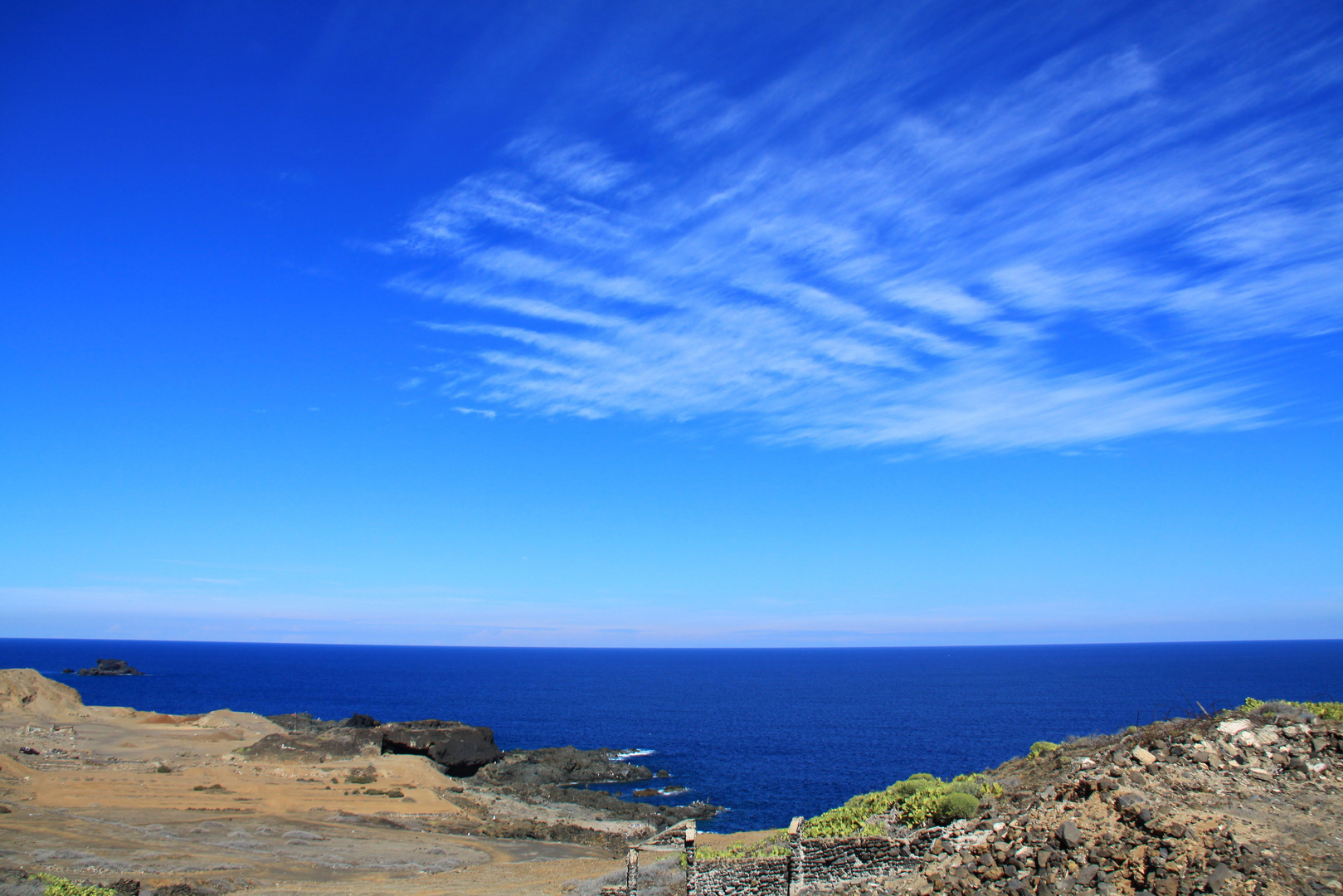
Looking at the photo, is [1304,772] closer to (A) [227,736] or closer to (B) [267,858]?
(B) [267,858]

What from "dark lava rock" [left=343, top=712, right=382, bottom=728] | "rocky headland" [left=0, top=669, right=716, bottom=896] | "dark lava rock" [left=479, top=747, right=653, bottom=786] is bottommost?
"dark lava rock" [left=479, top=747, right=653, bottom=786]

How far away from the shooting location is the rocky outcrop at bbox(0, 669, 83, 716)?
67312 millimetres

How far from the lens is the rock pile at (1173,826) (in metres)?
11.9

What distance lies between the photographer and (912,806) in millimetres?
21250

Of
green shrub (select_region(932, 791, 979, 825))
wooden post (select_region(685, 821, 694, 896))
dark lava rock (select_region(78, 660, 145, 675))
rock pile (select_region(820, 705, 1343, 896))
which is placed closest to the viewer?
rock pile (select_region(820, 705, 1343, 896))

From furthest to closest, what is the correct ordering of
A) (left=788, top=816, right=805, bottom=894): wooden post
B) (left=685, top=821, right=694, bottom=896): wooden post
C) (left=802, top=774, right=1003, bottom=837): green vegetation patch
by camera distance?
1. (left=802, top=774, right=1003, bottom=837): green vegetation patch
2. (left=788, top=816, right=805, bottom=894): wooden post
3. (left=685, top=821, right=694, bottom=896): wooden post

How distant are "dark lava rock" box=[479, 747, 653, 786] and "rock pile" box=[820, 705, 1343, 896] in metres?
48.3

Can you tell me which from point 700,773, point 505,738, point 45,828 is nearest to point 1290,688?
point 700,773

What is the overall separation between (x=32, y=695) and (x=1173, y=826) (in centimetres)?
→ 8977

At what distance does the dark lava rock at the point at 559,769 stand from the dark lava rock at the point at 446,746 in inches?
46.1

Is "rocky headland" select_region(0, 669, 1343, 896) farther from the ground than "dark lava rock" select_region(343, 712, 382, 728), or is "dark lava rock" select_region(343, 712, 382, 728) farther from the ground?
"rocky headland" select_region(0, 669, 1343, 896)

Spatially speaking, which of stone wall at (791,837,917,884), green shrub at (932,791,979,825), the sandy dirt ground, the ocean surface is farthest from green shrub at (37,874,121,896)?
the ocean surface

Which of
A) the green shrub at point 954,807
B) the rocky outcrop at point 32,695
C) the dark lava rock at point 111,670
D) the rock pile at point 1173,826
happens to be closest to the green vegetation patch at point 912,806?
the green shrub at point 954,807

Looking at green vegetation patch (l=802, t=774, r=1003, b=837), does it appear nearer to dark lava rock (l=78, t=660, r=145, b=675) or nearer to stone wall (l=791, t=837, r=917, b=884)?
stone wall (l=791, t=837, r=917, b=884)
